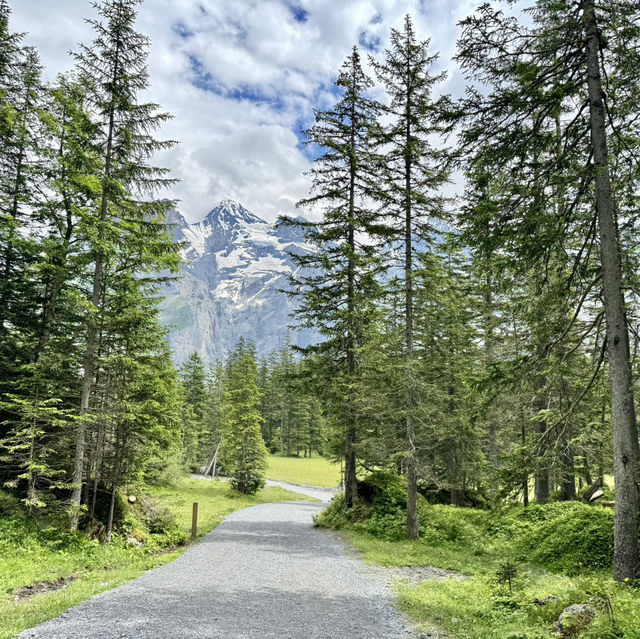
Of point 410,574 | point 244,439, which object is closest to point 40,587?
point 410,574

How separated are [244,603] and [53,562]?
6.12 meters

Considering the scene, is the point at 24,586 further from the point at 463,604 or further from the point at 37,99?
the point at 37,99

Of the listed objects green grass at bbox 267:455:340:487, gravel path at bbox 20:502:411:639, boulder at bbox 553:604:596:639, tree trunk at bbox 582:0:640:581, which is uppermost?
tree trunk at bbox 582:0:640:581

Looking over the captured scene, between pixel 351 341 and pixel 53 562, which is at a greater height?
pixel 351 341

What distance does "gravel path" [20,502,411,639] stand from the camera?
593 centimetres

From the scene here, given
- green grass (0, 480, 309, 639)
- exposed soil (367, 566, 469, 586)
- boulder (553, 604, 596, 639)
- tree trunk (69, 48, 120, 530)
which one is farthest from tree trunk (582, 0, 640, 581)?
tree trunk (69, 48, 120, 530)

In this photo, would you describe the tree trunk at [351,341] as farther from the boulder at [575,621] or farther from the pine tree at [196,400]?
the pine tree at [196,400]

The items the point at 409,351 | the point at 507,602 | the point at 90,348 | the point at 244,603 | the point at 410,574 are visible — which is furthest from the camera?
the point at 409,351

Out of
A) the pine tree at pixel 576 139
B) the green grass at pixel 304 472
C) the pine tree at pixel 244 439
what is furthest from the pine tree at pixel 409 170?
the green grass at pixel 304 472

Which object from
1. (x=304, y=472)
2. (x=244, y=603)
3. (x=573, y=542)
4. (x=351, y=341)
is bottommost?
(x=304, y=472)

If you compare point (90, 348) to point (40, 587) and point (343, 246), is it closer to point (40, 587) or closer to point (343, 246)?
point (40, 587)

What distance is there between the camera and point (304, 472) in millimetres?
58406

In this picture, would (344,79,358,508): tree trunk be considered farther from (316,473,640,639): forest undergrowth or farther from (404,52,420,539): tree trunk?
(404,52,420,539): tree trunk

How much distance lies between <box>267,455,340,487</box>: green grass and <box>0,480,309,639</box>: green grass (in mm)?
36106
